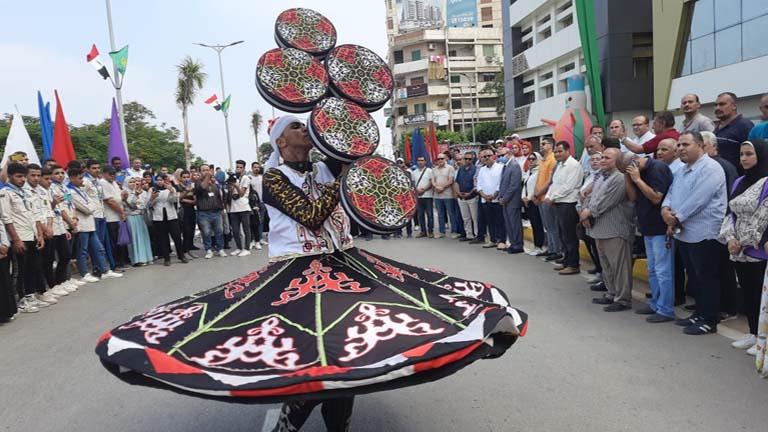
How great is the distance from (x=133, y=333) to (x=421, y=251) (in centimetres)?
821

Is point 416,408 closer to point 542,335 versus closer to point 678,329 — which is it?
point 542,335

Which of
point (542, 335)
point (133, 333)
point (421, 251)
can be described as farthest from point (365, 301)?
point (421, 251)

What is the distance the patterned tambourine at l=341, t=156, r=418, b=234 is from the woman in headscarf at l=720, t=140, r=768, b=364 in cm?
296

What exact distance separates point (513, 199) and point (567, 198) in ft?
7.78

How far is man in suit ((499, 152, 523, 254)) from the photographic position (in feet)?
32.0

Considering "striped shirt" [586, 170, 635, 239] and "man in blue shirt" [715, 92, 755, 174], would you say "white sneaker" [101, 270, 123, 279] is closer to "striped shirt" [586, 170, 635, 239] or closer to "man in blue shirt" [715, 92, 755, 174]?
"striped shirt" [586, 170, 635, 239]

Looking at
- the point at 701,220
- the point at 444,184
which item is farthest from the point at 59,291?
the point at 701,220

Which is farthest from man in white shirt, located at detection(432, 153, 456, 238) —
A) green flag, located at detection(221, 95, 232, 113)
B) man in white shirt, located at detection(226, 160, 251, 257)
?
green flag, located at detection(221, 95, 232, 113)

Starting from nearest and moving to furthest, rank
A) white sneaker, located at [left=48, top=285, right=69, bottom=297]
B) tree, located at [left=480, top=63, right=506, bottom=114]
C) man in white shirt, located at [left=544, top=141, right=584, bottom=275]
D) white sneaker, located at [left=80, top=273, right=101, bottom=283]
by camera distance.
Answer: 1. man in white shirt, located at [left=544, top=141, right=584, bottom=275]
2. white sneaker, located at [left=48, top=285, right=69, bottom=297]
3. white sneaker, located at [left=80, top=273, right=101, bottom=283]
4. tree, located at [left=480, top=63, right=506, bottom=114]

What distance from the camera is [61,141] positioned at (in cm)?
1038

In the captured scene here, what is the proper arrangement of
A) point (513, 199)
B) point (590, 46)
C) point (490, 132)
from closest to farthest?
point (513, 199) → point (590, 46) → point (490, 132)

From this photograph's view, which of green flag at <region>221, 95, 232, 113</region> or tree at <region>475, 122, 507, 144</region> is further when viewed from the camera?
tree at <region>475, 122, 507, 144</region>

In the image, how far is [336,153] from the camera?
8.78 feet

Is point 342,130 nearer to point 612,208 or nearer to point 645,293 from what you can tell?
point 612,208
